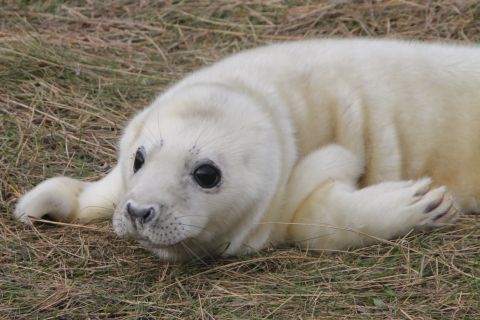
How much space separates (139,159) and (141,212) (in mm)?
452

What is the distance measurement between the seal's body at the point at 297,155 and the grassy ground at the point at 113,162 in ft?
0.47

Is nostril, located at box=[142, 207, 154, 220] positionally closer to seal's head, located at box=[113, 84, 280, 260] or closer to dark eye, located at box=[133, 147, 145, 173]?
seal's head, located at box=[113, 84, 280, 260]

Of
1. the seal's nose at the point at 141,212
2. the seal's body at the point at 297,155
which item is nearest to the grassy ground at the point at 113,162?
the seal's body at the point at 297,155

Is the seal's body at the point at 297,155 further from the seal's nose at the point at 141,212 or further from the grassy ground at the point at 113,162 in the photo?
the grassy ground at the point at 113,162

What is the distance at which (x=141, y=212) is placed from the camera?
378 centimetres

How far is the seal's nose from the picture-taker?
378 cm

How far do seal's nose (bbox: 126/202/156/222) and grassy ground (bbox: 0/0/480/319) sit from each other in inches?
13.4

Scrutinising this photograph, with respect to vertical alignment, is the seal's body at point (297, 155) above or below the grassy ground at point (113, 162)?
above

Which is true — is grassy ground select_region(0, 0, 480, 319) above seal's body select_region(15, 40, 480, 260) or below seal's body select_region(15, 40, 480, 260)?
below

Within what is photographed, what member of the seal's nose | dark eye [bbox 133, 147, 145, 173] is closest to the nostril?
the seal's nose

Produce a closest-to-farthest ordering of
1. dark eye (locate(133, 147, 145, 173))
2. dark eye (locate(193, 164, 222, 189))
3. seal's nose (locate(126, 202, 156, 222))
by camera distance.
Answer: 1. seal's nose (locate(126, 202, 156, 222))
2. dark eye (locate(193, 164, 222, 189))
3. dark eye (locate(133, 147, 145, 173))

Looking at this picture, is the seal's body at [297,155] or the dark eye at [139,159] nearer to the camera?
the seal's body at [297,155]

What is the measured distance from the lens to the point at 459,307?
3.62m

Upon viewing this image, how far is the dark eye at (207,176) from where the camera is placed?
402 centimetres
